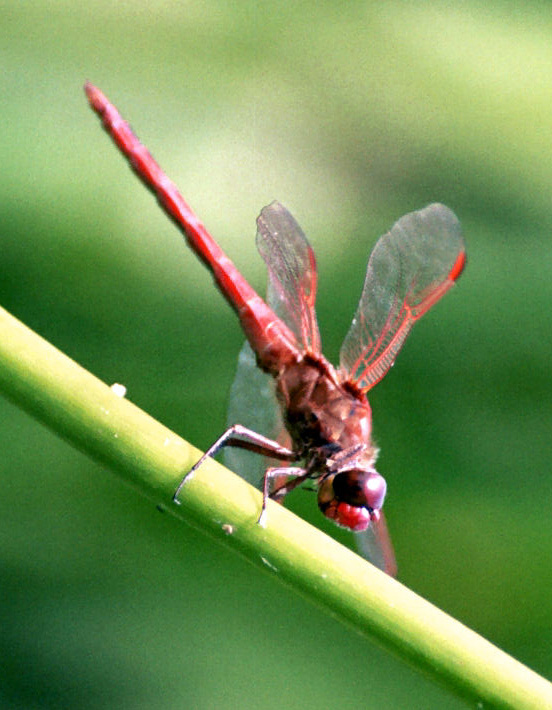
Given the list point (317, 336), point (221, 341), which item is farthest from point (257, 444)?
point (221, 341)

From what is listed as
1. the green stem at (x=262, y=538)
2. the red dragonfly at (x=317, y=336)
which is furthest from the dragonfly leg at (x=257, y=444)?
the green stem at (x=262, y=538)

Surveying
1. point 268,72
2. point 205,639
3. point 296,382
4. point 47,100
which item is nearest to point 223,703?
point 205,639

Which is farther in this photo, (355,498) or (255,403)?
(255,403)

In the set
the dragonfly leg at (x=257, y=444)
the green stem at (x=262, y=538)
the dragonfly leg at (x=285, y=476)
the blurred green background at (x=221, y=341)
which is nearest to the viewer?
the green stem at (x=262, y=538)

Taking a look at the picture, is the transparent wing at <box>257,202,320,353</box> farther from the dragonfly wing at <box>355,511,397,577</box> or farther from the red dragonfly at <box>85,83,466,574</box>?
the dragonfly wing at <box>355,511,397,577</box>

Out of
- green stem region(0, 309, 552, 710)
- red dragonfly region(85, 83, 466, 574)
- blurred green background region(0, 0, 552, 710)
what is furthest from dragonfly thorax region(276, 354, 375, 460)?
green stem region(0, 309, 552, 710)

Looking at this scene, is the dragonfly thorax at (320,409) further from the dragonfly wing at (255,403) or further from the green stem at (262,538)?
the green stem at (262,538)

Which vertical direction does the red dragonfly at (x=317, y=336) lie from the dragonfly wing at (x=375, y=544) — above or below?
above

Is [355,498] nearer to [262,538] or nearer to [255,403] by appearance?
[255,403]
